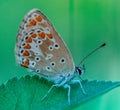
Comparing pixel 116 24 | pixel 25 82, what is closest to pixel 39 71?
pixel 25 82

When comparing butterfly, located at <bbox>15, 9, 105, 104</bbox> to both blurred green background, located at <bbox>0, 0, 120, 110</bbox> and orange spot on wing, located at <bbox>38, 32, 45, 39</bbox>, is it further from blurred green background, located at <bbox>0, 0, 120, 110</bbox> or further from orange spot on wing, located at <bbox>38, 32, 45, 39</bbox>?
blurred green background, located at <bbox>0, 0, 120, 110</bbox>

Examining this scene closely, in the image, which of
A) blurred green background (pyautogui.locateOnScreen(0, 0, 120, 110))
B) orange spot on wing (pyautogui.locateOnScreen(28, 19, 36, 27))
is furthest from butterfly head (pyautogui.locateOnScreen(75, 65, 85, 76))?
blurred green background (pyautogui.locateOnScreen(0, 0, 120, 110))

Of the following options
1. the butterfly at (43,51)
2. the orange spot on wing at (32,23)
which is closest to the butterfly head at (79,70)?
the butterfly at (43,51)

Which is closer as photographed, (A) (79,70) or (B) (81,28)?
(A) (79,70)

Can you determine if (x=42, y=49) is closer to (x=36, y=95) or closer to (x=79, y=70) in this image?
(x=79, y=70)

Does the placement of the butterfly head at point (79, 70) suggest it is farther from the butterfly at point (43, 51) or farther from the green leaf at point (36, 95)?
the green leaf at point (36, 95)

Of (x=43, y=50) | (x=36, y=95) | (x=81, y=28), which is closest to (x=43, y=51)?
(x=43, y=50)
